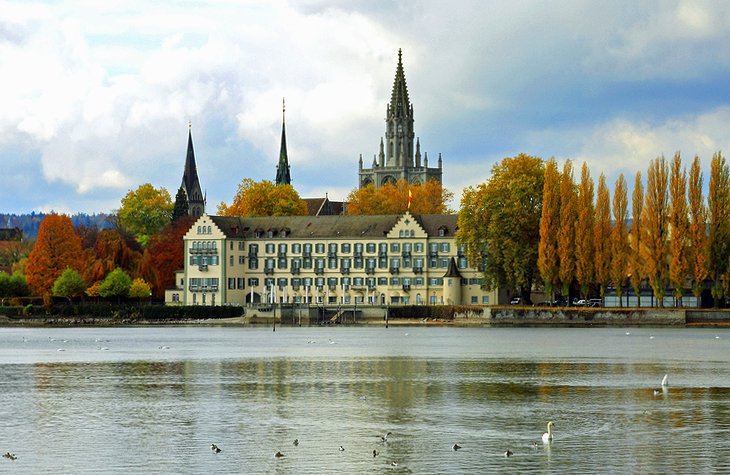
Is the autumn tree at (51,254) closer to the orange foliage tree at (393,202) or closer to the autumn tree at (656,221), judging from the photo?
the orange foliage tree at (393,202)

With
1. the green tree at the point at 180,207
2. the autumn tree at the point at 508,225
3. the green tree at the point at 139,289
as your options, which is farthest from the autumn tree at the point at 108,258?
the autumn tree at the point at 508,225

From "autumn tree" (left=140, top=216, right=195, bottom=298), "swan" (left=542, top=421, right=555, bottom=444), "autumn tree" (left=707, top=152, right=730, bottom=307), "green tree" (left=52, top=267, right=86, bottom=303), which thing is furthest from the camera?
"autumn tree" (left=140, top=216, right=195, bottom=298)

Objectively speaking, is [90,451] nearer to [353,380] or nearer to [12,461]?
[12,461]

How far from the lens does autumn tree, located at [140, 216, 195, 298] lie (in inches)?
6403

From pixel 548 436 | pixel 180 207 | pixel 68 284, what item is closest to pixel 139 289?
pixel 68 284

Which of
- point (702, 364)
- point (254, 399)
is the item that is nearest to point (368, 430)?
point (254, 399)

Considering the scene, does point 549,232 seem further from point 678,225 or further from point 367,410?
point 367,410

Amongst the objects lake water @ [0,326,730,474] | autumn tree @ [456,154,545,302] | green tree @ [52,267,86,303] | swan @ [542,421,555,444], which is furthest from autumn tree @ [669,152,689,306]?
swan @ [542,421,555,444]

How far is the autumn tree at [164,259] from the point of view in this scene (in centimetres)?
16262

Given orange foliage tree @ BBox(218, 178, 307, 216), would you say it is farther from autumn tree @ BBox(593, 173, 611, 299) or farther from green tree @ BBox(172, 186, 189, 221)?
autumn tree @ BBox(593, 173, 611, 299)

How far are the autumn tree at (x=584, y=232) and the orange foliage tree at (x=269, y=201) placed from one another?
60403mm

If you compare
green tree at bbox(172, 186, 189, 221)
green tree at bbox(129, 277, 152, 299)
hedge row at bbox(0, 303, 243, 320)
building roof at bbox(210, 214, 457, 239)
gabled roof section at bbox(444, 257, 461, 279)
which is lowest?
hedge row at bbox(0, 303, 243, 320)

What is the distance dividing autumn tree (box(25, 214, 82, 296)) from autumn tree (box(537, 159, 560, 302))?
194ft

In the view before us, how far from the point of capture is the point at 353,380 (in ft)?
196
